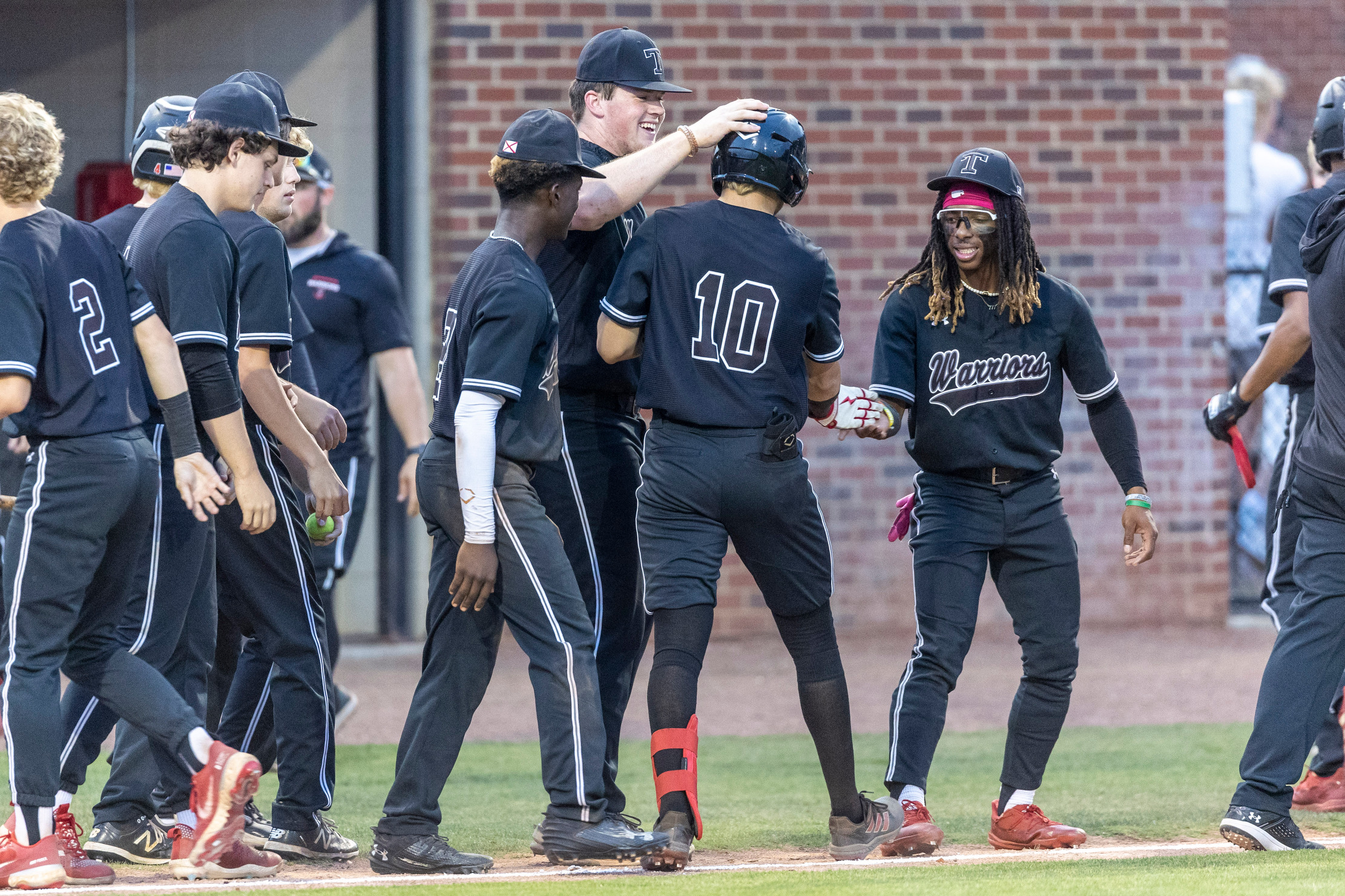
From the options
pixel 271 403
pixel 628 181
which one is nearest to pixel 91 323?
pixel 271 403

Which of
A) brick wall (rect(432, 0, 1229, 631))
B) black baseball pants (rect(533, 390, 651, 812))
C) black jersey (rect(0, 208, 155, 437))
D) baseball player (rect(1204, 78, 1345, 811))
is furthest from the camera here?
brick wall (rect(432, 0, 1229, 631))

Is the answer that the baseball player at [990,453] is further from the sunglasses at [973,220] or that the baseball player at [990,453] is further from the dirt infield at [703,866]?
the dirt infield at [703,866]

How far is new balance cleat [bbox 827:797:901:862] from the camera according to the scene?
15.8ft

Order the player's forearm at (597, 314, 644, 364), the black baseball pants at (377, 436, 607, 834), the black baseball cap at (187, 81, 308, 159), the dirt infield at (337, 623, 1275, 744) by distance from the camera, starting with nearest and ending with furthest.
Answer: the black baseball pants at (377, 436, 607, 834) < the black baseball cap at (187, 81, 308, 159) < the player's forearm at (597, 314, 644, 364) < the dirt infield at (337, 623, 1275, 744)

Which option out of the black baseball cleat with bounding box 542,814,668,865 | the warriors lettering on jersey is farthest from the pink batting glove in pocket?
the black baseball cleat with bounding box 542,814,668,865

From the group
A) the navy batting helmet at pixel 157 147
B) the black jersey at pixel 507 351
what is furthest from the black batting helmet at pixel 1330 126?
the navy batting helmet at pixel 157 147

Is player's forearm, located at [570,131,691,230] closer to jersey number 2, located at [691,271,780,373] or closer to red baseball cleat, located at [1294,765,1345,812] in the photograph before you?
jersey number 2, located at [691,271,780,373]

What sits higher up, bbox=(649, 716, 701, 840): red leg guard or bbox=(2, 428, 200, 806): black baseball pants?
bbox=(2, 428, 200, 806): black baseball pants

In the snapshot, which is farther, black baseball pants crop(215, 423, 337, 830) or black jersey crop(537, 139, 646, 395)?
black jersey crop(537, 139, 646, 395)

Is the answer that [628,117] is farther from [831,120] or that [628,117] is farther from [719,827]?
[831,120]

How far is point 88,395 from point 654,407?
1.50 metres

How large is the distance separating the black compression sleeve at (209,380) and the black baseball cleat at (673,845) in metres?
1.62

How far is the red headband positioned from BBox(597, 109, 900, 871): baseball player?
62 cm

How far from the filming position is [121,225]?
5.21 metres
